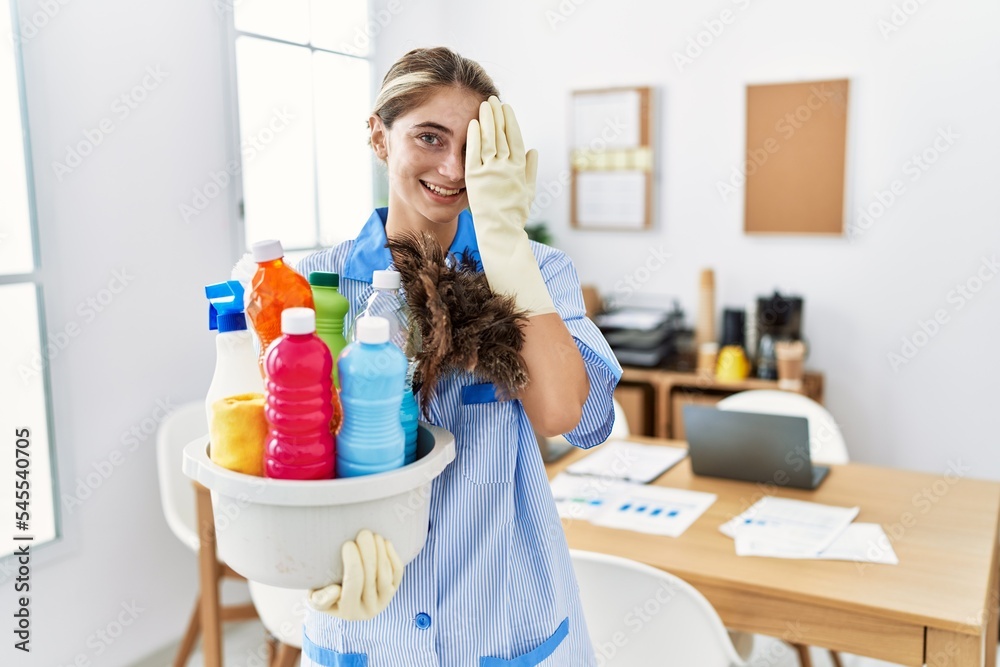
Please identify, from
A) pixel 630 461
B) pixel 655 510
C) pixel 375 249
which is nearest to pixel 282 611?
pixel 655 510

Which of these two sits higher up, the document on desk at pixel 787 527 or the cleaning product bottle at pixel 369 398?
the cleaning product bottle at pixel 369 398

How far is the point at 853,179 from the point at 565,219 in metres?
1.17

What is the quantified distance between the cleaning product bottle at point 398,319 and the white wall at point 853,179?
7.07ft

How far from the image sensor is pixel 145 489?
260cm

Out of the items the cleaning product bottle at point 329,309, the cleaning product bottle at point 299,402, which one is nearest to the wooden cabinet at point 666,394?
the cleaning product bottle at point 329,309

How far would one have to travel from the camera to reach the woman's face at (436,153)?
1039 mm

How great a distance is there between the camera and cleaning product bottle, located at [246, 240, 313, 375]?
0.86 metres

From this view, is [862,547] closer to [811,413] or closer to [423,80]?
[811,413]

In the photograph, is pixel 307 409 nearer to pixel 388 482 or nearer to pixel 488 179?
pixel 388 482

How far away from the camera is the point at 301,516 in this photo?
79 centimetres

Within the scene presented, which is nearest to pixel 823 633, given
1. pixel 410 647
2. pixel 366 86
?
pixel 410 647

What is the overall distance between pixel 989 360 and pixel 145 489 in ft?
9.37

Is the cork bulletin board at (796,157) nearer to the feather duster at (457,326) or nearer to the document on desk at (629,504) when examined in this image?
the document on desk at (629,504)

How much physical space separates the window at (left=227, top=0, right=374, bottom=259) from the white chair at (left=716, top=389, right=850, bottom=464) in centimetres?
151
